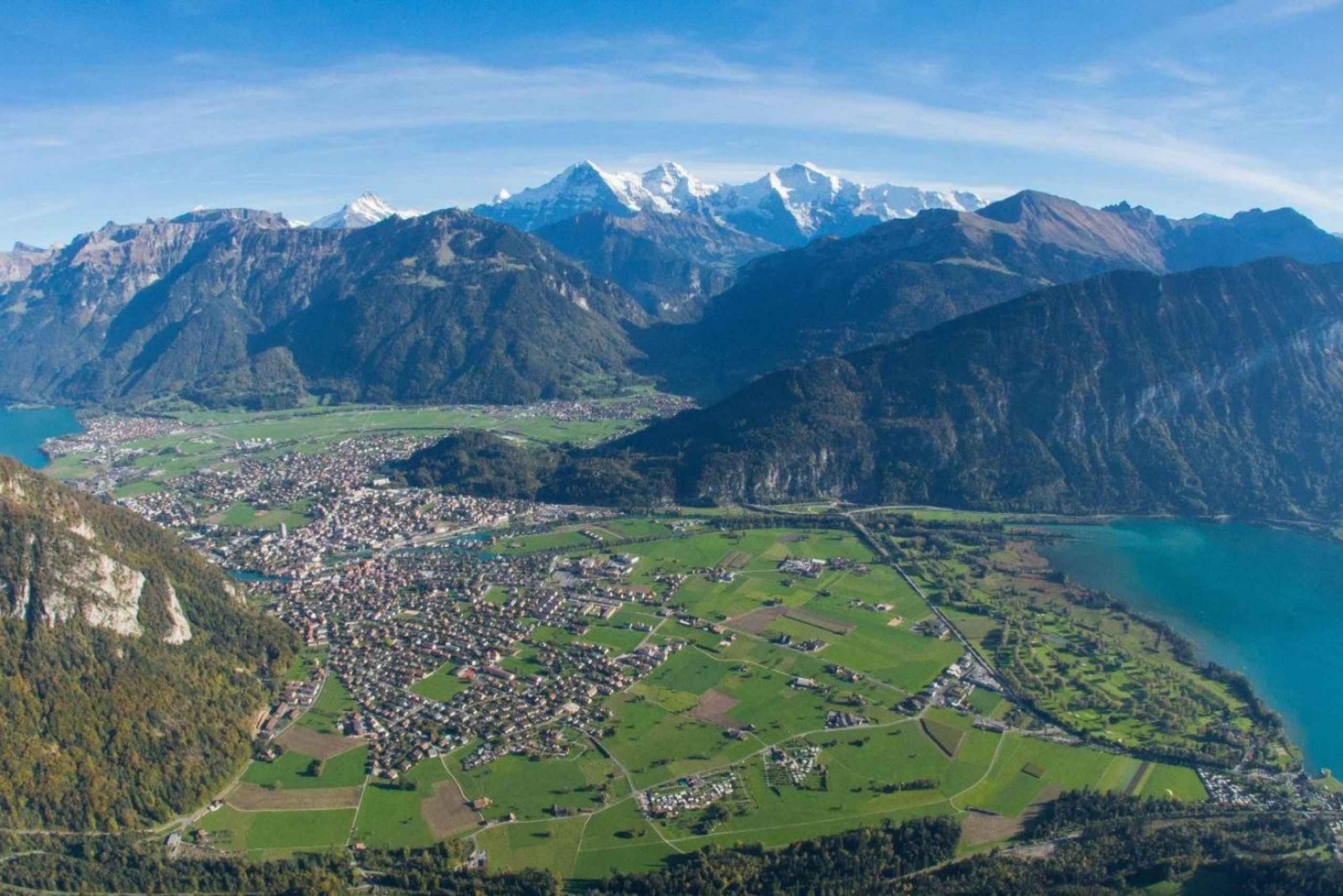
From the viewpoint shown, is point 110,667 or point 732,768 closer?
point 732,768

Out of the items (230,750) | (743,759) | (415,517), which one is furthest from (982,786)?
(415,517)

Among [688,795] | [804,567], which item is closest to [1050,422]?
[804,567]

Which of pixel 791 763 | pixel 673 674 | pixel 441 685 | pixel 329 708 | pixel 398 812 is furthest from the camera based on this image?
pixel 673 674

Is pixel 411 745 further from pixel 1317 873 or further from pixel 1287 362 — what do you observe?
pixel 1287 362

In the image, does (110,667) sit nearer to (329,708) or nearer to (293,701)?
(293,701)

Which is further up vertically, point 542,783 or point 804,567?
point 804,567
